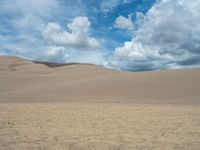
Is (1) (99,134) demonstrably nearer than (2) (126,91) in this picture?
Yes

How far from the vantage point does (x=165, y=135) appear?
8.48 m

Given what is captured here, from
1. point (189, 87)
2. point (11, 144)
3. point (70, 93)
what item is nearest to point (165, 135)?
point (11, 144)

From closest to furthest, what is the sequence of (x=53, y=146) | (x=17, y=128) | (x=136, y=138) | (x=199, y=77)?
1. (x=53, y=146)
2. (x=136, y=138)
3. (x=17, y=128)
4. (x=199, y=77)

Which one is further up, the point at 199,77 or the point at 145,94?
the point at 199,77

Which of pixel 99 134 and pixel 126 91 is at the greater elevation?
pixel 126 91

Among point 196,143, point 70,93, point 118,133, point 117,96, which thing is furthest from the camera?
point 70,93

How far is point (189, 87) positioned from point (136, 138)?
2334cm

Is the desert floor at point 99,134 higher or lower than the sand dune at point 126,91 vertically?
lower

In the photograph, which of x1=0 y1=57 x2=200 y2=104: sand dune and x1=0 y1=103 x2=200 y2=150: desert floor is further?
x1=0 y1=57 x2=200 y2=104: sand dune

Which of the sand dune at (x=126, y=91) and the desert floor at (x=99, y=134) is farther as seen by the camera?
the sand dune at (x=126, y=91)

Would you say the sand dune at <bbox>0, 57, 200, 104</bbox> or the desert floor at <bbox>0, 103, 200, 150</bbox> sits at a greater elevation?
the sand dune at <bbox>0, 57, 200, 104</bbox>

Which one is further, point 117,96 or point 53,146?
point 117,96

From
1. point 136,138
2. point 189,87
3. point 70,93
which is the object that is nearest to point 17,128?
point 136,138

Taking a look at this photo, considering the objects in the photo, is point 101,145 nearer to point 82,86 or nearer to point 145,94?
point 145,94
